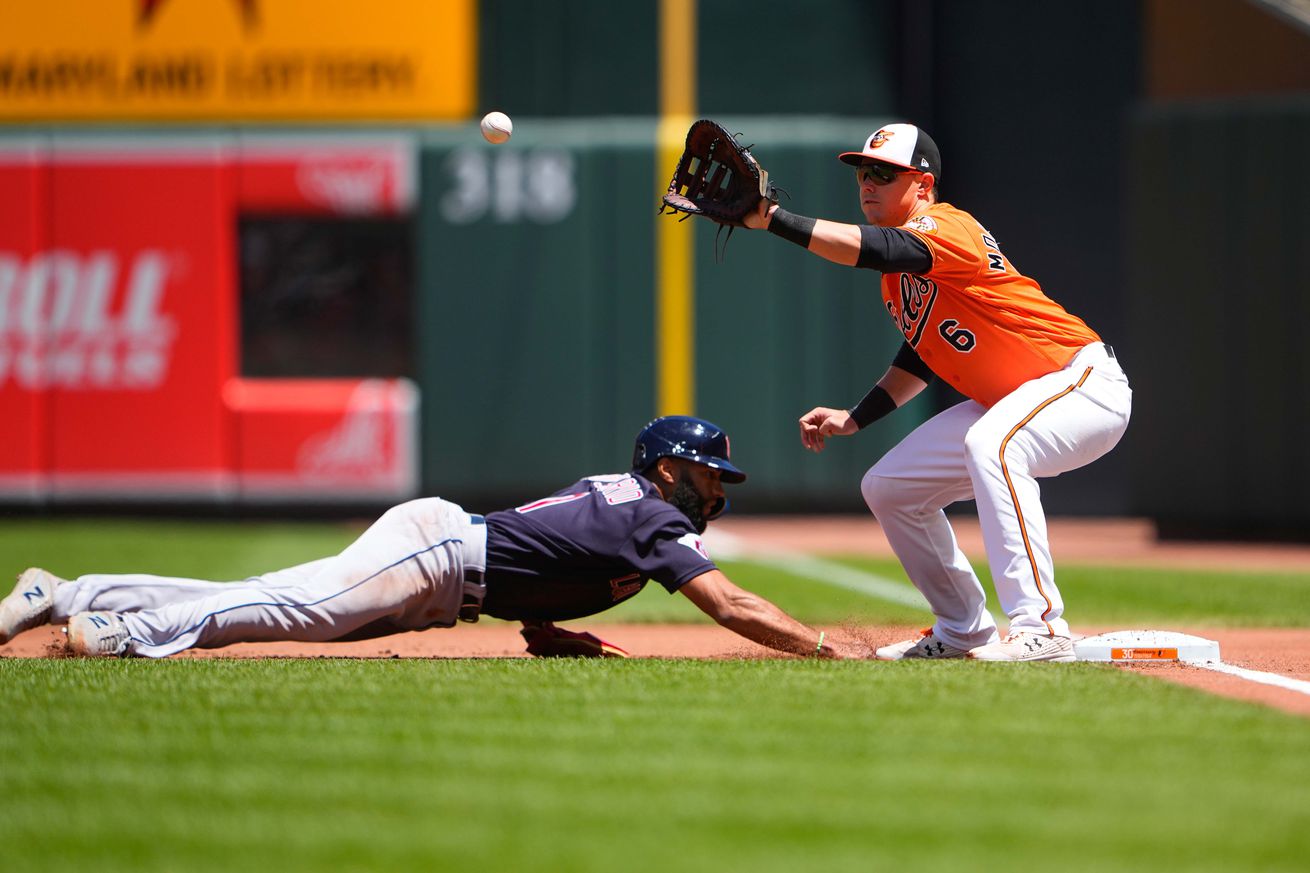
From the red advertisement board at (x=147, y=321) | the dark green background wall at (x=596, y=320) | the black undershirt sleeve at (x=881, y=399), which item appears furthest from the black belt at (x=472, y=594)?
the red advertisement board at (x=147, y=321)

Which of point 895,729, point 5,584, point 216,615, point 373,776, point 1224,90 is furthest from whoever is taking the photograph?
point 1224,90

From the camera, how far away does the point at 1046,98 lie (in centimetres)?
1481

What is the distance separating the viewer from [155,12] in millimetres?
14648

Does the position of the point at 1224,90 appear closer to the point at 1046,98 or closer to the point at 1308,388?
the point at 1046,98

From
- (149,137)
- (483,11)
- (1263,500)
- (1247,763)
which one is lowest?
(1263,500)

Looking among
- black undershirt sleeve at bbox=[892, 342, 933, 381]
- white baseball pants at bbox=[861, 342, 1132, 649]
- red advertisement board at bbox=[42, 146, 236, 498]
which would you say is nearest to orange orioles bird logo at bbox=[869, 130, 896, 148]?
black undershirt sleeve at bbox=[892, 342, 933, 381]

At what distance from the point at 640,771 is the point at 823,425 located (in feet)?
8.79

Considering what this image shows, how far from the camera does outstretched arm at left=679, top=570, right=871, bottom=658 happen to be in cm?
480

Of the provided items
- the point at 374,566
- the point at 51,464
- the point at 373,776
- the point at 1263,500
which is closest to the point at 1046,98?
the point at 1263,500

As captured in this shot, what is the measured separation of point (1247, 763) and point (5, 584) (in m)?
6.94

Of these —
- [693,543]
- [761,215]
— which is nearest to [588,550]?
[693,543]

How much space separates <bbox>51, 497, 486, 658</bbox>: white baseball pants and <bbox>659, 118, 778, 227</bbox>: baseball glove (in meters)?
1.24

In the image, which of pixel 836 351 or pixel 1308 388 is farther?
pixel 836 351

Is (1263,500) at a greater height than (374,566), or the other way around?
(374,566)
